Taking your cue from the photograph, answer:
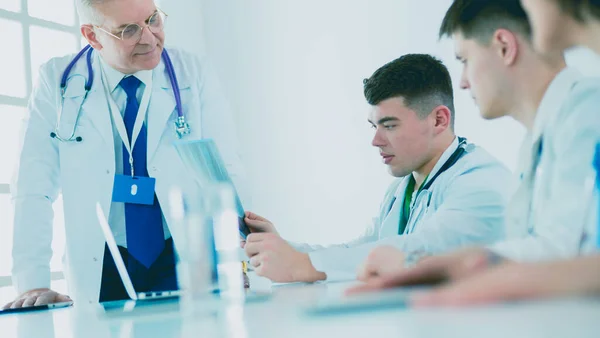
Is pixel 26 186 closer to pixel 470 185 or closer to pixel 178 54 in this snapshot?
pixel 178 54

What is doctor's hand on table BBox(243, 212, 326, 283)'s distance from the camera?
1792mm

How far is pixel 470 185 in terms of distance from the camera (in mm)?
1927

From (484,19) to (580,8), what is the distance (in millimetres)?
396

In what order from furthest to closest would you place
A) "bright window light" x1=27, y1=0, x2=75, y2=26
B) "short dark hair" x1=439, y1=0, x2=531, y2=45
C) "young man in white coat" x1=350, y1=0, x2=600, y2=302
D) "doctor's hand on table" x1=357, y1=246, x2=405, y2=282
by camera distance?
"bright window light" x1=27, y1=0, x2=75, y2=26, "short dark hair" x1=439, y1=0, x2=531, y2=45, "doctor's hand on table" x1=357, y1=246, x2=405, y2=282, "young man in white coat" x1=350, y1=0, x2=600, y2=302

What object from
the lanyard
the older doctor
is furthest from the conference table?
the lanyard

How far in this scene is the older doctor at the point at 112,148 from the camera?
86.1 inches

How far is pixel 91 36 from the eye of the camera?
8.04 ft

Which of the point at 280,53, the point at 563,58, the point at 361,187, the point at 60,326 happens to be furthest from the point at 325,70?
the point at 60,326

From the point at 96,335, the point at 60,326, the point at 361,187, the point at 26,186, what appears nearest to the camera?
the point at 96,335

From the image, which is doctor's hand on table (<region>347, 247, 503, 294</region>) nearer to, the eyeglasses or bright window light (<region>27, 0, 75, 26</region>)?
the eyeglasses

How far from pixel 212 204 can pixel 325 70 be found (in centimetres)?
402

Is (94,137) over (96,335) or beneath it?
over

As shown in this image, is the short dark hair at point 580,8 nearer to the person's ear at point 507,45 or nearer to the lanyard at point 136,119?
the person's ear at point 507,45

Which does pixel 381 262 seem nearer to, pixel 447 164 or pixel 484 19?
pixel 484 19
